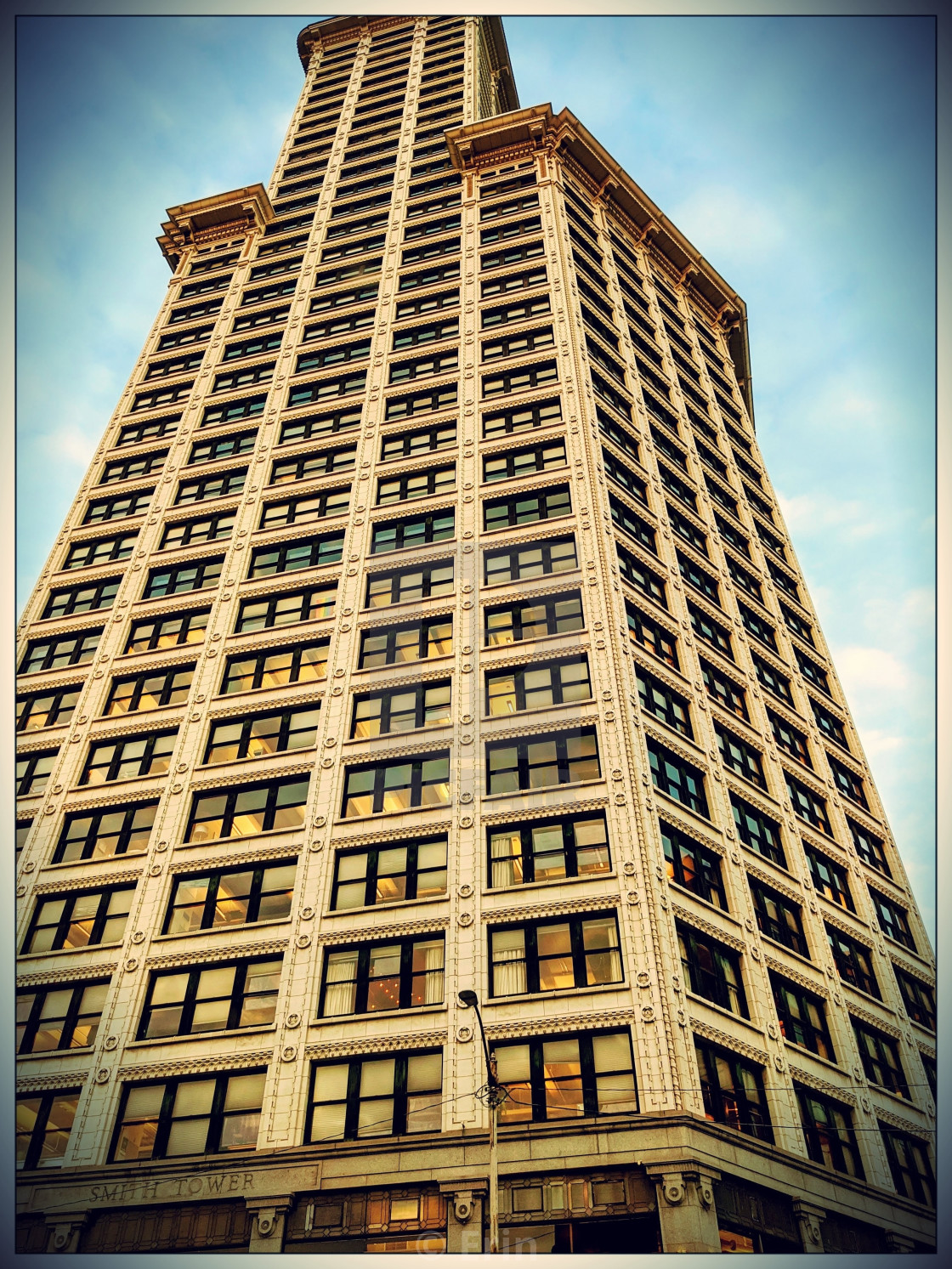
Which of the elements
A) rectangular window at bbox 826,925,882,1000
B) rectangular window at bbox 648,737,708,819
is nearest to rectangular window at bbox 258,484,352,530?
rectangular window at bbox 648,737,708,819

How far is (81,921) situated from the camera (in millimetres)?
32906

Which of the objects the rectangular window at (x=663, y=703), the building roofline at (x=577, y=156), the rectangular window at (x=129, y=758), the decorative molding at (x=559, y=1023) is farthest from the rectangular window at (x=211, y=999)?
Answer: the building roofline at (x=577, y=156)

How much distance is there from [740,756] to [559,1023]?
51.8ft

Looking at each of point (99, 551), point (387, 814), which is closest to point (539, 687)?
point (387, 814)

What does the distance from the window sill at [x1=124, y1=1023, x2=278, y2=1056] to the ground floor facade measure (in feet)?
10.8

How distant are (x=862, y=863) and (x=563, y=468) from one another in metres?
20.8

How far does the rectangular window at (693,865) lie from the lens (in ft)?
98.6

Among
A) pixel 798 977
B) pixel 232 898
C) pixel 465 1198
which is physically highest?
pixel 232 898

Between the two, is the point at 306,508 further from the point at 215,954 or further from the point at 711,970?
the point at 711,970

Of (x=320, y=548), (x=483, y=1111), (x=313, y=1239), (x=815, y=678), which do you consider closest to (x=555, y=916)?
(x=483, y=1111)

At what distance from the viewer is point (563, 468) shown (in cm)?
3897

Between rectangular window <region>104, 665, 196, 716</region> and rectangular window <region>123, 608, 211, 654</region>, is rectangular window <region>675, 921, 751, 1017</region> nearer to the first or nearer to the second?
rectangular window <region>104, 665, 196, 716</region>

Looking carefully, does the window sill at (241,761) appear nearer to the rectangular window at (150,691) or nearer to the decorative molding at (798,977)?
the rectangular window at (150,691)

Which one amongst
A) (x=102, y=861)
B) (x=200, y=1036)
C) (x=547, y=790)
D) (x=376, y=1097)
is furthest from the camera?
(x=102, y=861)
